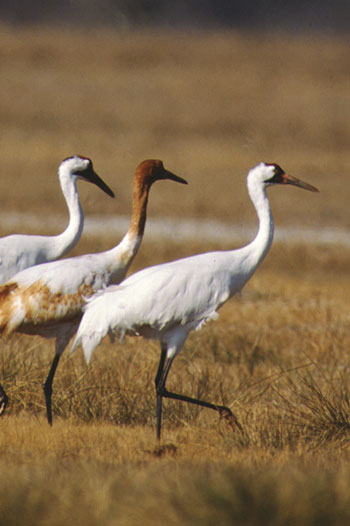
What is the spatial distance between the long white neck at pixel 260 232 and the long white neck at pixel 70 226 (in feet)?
4.29

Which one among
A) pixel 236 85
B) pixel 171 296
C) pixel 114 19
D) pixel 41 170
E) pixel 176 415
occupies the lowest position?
pixel 176 415

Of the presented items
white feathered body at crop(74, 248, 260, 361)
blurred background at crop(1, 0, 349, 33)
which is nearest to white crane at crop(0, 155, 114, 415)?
white feathered body at crop(74, 248, 260, 361)

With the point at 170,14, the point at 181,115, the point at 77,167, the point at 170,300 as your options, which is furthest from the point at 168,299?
the point at 170,14

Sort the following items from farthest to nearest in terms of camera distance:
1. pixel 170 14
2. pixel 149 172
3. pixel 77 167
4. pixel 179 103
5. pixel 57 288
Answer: pixel 170 14
pixel 179 103
pixel 77 167
pixel 149 172
pixel 57 288

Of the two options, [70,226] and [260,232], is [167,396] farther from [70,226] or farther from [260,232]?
[70,226]

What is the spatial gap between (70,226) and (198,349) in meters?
2.08

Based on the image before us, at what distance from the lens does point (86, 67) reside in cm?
3706

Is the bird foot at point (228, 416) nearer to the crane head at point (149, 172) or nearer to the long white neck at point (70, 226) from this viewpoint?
the crane head at point (149, 172)

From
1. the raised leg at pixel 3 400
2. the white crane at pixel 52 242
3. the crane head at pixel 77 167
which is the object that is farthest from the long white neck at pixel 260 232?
the raised leg at pixel 3 400

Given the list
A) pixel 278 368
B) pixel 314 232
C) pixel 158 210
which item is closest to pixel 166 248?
pixel 314 232

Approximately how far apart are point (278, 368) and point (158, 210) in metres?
11.9

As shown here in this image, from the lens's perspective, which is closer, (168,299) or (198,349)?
(168,299)

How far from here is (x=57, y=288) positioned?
7277mm

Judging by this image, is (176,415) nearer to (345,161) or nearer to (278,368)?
(278,368)
